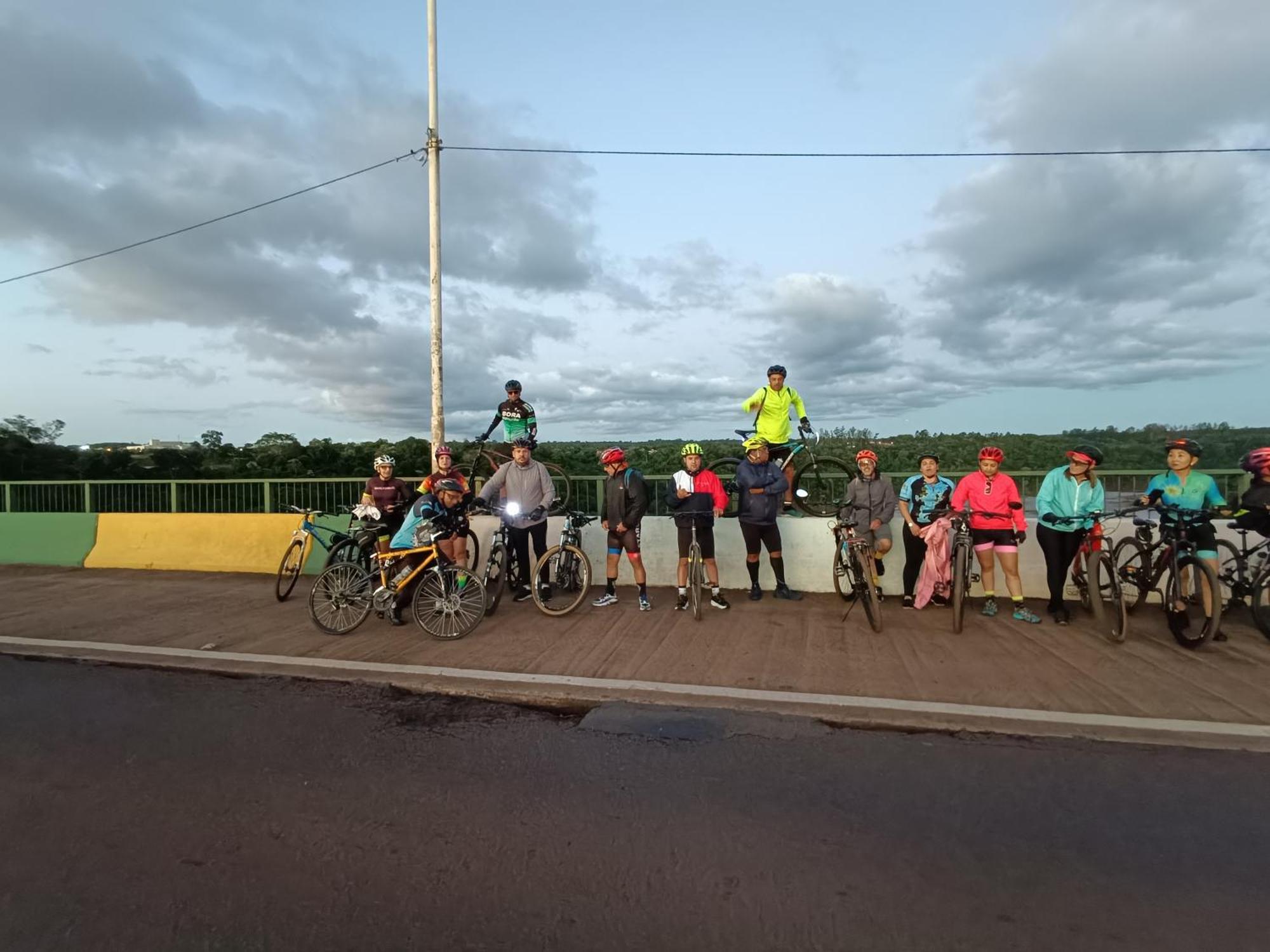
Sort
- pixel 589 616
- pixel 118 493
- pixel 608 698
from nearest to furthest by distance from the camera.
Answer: pixel 608 698 < pixel 589 616 < pixel 118 493

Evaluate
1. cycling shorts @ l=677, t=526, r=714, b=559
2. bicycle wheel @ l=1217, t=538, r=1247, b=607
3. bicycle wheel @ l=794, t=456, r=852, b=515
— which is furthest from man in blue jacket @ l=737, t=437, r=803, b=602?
bicycle wheel @ l=1217, t=538, r=1247, b=607

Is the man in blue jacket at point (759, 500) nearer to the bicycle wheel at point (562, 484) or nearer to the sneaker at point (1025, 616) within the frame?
the sneaker at point (1025, 616)

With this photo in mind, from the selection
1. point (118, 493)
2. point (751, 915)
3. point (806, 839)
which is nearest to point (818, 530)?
point (806, 839)

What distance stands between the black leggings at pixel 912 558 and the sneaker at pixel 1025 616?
993mm

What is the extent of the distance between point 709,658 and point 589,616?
1865 mm

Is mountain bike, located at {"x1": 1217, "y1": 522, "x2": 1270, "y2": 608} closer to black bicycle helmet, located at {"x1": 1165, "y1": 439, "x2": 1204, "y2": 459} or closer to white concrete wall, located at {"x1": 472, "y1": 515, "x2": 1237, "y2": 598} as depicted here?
black bicycle helmet, located at {"x1": 1165, "y1": 439, "x2": 1204, "y2": 459}

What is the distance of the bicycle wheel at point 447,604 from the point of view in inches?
280

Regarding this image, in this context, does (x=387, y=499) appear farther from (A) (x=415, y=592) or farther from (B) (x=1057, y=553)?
(B) (x=1057, y=553)

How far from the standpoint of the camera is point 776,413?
A: 9.38m

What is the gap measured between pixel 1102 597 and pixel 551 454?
759 cm

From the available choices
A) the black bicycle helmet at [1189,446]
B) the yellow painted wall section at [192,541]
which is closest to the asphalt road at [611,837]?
the black bicycle helmet at [1189,446]

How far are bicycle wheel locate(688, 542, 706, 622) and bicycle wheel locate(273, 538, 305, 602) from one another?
5.11m

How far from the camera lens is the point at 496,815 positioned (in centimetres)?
364

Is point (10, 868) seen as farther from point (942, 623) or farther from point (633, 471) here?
point (942, 623)
